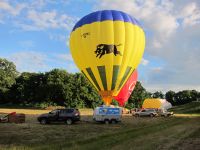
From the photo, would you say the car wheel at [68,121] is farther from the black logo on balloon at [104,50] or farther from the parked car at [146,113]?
the parked car at [146,113]

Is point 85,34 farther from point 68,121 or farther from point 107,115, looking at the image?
point 68,121

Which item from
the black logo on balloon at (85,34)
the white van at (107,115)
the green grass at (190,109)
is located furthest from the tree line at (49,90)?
the white van at (107,115)

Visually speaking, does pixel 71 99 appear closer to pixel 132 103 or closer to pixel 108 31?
pixel 132 103

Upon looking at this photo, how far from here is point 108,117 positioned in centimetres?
4638

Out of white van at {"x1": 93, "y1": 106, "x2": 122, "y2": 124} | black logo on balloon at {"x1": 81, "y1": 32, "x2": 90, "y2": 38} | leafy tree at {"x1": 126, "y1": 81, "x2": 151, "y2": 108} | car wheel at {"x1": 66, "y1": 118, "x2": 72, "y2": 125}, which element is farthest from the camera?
leafy tree at {"x1": 126, "y1": 81, "x2": 151, "y2": 108}

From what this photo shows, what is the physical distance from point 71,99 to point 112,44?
64.9 metres

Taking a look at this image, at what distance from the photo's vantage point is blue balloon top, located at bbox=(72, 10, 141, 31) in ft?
159

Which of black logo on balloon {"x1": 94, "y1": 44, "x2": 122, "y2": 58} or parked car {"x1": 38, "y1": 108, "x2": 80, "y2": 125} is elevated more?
black logo on balloon {"x1": 94, "y1": 44, "x2": 122, "y2": 58}

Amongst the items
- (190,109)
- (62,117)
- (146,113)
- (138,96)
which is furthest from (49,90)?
Result: (62,117)

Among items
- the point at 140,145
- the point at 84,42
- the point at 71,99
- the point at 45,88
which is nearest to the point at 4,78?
the point at 45,88

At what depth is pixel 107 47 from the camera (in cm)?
4797

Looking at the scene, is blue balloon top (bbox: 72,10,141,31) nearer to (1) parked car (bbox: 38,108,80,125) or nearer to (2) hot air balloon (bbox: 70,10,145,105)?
(2) hot air balloon (bbox: 70,10,145,105)

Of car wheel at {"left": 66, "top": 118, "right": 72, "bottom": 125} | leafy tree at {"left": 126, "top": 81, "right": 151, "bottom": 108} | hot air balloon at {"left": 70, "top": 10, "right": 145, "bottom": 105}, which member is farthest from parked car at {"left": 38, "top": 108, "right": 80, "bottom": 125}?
leafy tree at {"left": 126, "top": 81, "right": 151, "bottom": 108}

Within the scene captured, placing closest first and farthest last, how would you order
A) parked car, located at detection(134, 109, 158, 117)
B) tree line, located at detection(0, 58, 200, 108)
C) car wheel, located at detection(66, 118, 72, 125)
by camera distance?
car wheel, located at detection(66, 118, 72, 125) → parked car, located at detection(134, 109, 158, 117) → tree line, located at detection(0, 58, 200, 108)
